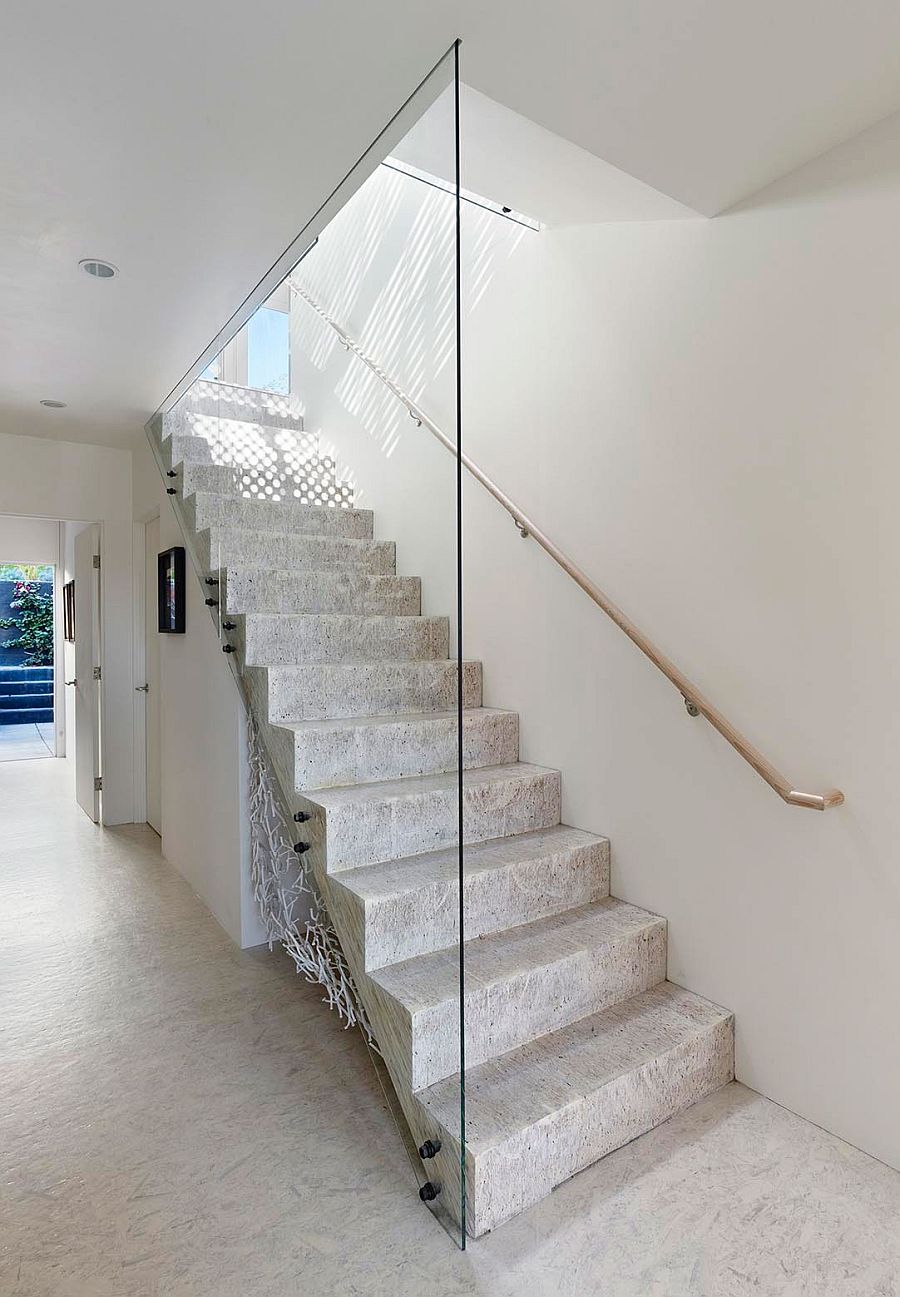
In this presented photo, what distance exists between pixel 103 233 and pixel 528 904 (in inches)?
93.5

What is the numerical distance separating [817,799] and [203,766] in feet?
8.73

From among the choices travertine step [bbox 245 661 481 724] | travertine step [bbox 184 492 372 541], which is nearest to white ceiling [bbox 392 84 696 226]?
travertine step [bbox 184 492 372 541]

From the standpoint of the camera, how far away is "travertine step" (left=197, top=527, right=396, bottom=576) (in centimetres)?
288

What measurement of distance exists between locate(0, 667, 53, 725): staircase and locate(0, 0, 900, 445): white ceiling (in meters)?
9.64

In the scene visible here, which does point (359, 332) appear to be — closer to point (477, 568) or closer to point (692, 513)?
point (477, 568)

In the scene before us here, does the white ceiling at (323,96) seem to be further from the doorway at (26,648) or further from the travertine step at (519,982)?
the doorway at (26,648)

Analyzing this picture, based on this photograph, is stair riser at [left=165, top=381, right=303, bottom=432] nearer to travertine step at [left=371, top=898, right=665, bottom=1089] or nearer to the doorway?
travertine step at [left=371, top=898, right=665, bottom=1089]

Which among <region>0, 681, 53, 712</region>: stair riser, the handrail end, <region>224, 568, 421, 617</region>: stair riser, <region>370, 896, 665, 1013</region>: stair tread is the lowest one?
<region>370, 896, 665, 1013</region>: stair tread

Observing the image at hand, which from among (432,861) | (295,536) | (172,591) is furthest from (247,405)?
(432,861)

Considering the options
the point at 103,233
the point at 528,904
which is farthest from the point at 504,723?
the point at 103,233

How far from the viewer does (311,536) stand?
9.48ft

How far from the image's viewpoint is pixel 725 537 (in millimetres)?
2051

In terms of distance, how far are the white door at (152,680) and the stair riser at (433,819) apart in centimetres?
292

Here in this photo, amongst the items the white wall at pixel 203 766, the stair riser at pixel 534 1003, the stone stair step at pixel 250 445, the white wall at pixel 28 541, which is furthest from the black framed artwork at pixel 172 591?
the white wall at pixel 28 541
